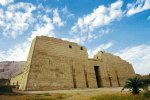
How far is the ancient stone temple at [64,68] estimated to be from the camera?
22797 millimetres

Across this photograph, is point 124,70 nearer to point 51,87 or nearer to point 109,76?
point 109,76

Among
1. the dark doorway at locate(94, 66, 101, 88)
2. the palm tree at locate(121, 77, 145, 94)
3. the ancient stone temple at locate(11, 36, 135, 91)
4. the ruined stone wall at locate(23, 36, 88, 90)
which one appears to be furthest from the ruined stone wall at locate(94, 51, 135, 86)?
the palm tree at locate(121, 77, 145, 94)

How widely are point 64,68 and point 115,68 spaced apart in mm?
13271

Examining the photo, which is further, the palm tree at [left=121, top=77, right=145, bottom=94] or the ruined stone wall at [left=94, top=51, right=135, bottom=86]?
the ruined stone wall at [left=94, top=51, right=135, bottom=86]

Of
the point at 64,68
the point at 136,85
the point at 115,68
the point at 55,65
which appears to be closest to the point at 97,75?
the point at 115,68

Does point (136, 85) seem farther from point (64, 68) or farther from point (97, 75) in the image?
point (97, 75)

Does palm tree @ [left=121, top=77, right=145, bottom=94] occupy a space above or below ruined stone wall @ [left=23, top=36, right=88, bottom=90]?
below

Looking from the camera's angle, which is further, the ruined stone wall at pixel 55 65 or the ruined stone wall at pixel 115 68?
the ruined stone wall at pixel 115 68

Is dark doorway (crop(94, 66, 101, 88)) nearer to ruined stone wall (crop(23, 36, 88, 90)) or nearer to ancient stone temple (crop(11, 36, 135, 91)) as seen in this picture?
ancient stone temple (crop(11, 36, 135, 91))

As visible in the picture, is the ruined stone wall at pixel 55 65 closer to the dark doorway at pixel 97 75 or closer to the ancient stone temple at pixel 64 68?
the ancient stone temple at pixel 64 68

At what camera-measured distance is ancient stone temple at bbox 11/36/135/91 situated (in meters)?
22.8

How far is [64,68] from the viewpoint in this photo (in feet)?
85.8

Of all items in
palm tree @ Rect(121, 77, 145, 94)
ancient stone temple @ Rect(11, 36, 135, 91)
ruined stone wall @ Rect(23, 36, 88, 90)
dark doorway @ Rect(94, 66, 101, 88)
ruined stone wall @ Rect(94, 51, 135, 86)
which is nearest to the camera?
palm tree @ Rect(121, 77, 145, 94)

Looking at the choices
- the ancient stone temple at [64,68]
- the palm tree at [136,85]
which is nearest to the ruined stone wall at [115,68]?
the ancient stone temple at [64,68]
